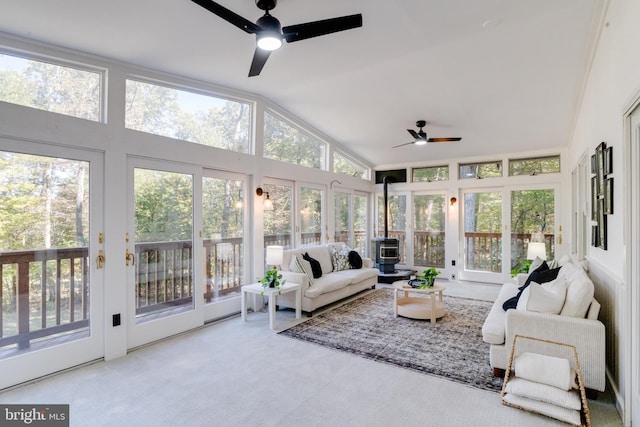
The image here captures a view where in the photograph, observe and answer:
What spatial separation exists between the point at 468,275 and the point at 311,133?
441cm

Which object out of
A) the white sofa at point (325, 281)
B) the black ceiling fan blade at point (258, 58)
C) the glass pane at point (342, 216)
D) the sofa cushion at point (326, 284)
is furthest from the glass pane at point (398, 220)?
the black ceiling fan blade at point (258, 58)

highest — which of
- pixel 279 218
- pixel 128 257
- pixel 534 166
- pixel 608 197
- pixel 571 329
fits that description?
pixel 534 166

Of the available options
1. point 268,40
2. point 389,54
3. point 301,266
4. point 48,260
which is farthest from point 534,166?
point 48,260

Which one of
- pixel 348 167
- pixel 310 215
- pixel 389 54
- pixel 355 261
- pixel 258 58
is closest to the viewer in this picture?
pixel 258 58

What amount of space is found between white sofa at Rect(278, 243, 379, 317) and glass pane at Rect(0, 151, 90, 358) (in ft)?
7.86

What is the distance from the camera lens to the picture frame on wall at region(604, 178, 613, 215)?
2.67 m

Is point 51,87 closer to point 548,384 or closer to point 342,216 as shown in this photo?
point 548,384

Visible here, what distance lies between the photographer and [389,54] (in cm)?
370

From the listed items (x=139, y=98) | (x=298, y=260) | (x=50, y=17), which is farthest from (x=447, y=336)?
(x=50, y=17)

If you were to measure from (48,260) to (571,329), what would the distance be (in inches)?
173

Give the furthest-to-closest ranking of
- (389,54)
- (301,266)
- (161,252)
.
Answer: (301,266) → (161,252) → (389,54)

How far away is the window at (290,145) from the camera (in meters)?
5.29

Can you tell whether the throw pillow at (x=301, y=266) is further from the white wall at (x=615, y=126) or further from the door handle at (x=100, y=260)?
the white wall at (x=615, y=126)

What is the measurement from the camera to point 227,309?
15.0 ft
